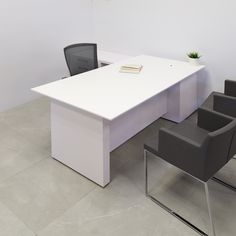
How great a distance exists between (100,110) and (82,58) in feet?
5.06

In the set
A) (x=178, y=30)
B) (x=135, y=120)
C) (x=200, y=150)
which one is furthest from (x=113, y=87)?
(x=178, y=30)

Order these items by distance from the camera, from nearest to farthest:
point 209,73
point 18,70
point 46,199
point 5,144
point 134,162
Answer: point 46,199 → point 134,162 → point 5,144 → point 209,73 → point 18,70

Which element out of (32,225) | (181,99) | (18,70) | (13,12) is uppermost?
(13,12)

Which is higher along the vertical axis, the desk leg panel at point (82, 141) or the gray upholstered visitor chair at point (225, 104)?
the gray upholstered visitor chair at point (225, 104)

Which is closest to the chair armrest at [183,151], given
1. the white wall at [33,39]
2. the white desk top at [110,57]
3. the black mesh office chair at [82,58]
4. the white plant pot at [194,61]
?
the white plant pot at [194,61]

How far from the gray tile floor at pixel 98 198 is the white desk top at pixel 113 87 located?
0.72 m

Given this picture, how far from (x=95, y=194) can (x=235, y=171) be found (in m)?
1.36

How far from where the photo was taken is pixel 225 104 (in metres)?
2.54

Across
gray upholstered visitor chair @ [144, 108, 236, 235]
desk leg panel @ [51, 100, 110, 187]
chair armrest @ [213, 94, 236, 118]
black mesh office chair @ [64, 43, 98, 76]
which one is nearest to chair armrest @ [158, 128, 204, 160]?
gray upholstered visitor chair @ [144, 108, 236, 235]

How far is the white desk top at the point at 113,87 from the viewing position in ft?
7.30

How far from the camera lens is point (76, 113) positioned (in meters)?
2.36

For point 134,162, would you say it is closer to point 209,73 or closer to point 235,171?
point 235,171

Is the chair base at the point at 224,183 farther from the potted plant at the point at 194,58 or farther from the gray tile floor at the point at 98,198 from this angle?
the potted plant at the point at 194,58

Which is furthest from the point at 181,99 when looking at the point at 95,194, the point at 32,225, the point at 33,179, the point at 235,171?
the point at 32,225
